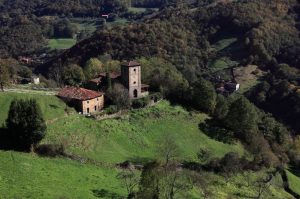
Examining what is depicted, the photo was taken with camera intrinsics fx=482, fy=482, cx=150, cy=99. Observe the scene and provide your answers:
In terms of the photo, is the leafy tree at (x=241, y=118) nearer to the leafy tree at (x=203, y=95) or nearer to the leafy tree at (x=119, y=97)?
the leafy tree at (x=203, y=95)

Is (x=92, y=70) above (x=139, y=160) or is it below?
above

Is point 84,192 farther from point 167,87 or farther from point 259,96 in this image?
point 259,96

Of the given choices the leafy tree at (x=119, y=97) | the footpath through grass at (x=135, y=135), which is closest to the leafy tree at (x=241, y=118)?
the footpath through grass at (x=135, y=135)

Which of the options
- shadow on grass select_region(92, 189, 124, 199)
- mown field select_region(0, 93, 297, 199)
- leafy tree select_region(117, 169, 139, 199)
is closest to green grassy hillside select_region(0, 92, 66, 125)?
mown field select_region(0, 93, 297, 199)

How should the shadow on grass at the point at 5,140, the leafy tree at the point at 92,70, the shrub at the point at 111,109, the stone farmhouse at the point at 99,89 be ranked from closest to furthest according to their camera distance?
1. the shadow on grass at the point at 5,140
2. the stone farmhouse at the point at 99,89
3. the shrub at the point at 111,109
4. the leafy tree at the point at 92,70

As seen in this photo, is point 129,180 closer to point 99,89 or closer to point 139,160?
point 139,160

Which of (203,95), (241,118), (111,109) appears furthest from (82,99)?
(241,118)

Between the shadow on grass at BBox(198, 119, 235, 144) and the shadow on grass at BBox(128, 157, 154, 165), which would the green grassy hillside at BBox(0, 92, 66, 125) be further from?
the shadow on grass at BBox(198, 119, 235, 144)
